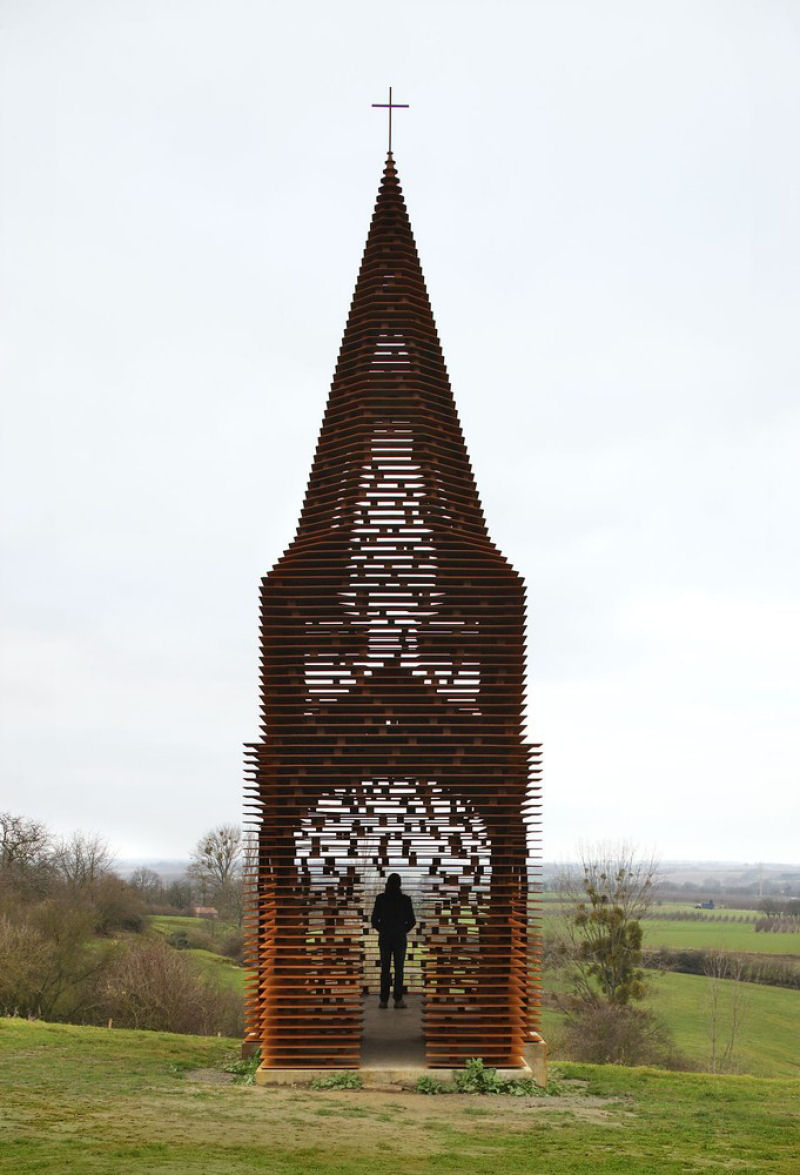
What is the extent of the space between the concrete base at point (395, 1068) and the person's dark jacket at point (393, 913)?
1444mm

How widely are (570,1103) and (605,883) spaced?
24.4 meters

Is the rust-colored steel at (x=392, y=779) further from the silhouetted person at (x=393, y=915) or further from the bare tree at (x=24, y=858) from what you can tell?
the bare tree at (x=24, y=858)

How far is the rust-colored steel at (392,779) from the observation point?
45.7ft

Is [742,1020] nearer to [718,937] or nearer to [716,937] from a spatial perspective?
[718,937]

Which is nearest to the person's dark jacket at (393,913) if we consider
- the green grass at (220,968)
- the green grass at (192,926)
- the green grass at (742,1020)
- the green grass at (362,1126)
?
the green grass at (362,1126)

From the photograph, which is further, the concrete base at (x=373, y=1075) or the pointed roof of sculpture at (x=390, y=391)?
the pointed roof of sculpture at (x=390, y=391)

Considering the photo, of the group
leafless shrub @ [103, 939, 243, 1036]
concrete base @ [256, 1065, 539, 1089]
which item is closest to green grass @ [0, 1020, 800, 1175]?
concrete base @ [256, 1065, 539, 1089]

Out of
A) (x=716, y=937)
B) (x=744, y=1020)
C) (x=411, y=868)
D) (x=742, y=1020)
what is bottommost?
(x=744, y=1020)

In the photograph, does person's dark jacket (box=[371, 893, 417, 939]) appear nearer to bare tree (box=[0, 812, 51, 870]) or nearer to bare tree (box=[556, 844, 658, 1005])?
bare tree (box=[556, 844, 658, 1005])

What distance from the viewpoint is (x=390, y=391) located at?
52.8 feet

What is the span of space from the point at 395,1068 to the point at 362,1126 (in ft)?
7.83

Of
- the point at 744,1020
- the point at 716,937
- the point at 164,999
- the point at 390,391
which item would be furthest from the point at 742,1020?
the point at 390,391

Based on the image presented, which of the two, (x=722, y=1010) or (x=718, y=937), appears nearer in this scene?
(x=722, y=1010)

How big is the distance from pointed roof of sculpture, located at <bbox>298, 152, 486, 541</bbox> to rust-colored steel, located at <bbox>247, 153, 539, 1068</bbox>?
0.49 metres
